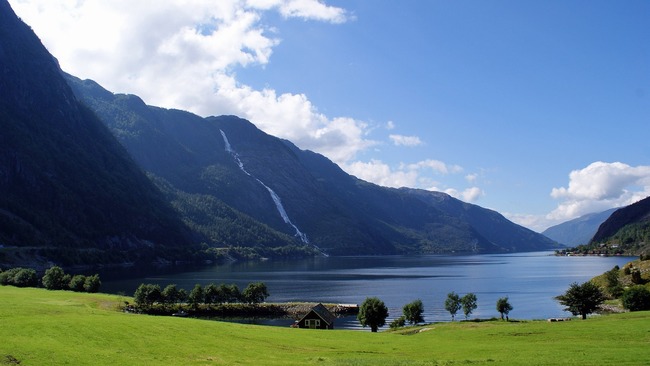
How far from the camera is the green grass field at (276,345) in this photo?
3625cm

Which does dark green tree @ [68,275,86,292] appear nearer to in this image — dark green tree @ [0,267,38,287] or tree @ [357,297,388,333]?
dark green tree @ [0,267,38,287]

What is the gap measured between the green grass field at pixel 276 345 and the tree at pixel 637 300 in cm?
3646

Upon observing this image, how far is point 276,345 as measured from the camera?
50156 mm

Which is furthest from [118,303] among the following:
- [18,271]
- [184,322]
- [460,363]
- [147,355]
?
[460,363]

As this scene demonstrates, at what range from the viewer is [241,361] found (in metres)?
39.5

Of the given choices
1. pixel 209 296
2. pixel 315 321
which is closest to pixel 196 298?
pixel 209 296

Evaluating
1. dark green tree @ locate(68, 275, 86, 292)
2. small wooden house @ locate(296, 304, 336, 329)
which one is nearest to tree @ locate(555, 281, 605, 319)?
small wooden house @ locate(296, 304, 336, 329)

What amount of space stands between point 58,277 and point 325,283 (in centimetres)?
9494

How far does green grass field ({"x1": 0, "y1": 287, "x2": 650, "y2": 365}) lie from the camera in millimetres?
36250

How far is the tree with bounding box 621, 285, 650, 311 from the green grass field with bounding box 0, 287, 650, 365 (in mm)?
36455

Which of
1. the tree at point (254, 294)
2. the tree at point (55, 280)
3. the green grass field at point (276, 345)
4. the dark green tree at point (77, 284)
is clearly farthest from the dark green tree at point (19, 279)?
the green grass field at point (276, 345)

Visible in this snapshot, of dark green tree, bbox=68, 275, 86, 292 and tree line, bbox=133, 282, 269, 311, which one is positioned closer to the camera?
tree line, bbox=133, 282, 269, 311

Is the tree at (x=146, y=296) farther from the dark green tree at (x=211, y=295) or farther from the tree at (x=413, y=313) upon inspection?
the tree at (x=413, y=313)

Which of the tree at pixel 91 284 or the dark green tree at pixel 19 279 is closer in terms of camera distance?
the dark green tree at pixel 19 279
